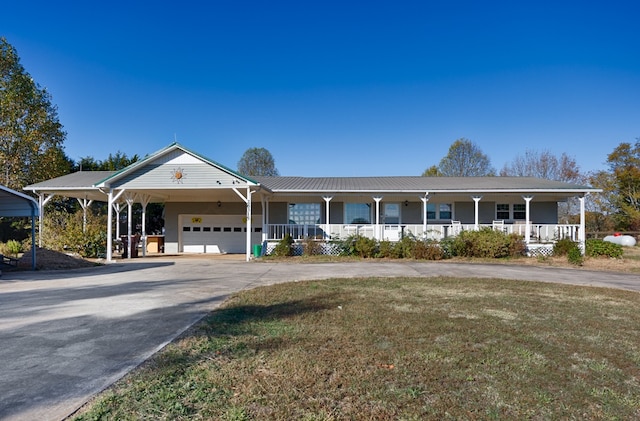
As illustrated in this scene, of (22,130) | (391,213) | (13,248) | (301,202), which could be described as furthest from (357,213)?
(22,130)

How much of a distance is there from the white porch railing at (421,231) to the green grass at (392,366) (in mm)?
10490

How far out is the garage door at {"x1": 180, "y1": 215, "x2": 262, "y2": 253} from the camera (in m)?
20.0

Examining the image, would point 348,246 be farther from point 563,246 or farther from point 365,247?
point 563,246

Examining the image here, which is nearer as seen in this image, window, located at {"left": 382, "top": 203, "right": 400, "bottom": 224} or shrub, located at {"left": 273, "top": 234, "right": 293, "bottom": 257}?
shrub, located at {"left": 273, "top": 234, "right": 293, "bottom": 257}

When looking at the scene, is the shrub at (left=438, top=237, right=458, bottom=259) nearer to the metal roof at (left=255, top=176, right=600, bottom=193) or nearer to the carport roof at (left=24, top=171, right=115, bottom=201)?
the metal roof at (left=255, top=176, right=600, bottom=193)

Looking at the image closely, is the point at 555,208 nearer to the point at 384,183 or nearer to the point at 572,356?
the point at 384,183

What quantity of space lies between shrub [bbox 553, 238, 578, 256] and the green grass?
1020 centimetres

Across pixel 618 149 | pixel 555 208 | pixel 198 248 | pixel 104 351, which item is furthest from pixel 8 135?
pixel 618 149

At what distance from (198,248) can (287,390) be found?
18.3 metres

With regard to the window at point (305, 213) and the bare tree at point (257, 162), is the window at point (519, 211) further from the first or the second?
the bare tree at point (257, 162)

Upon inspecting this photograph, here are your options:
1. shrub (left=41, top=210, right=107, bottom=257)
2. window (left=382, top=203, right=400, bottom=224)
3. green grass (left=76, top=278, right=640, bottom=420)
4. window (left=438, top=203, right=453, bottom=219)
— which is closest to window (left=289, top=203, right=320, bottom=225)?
Answer: window (left=382, top=203, right=400, bottom=224)

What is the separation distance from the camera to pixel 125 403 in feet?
9.53

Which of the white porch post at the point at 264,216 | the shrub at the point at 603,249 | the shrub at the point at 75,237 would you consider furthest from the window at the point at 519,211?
the shrub at the point at 75,237

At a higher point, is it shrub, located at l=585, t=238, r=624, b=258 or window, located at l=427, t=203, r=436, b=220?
window, located at l=427, t=203, r=436, b=220
